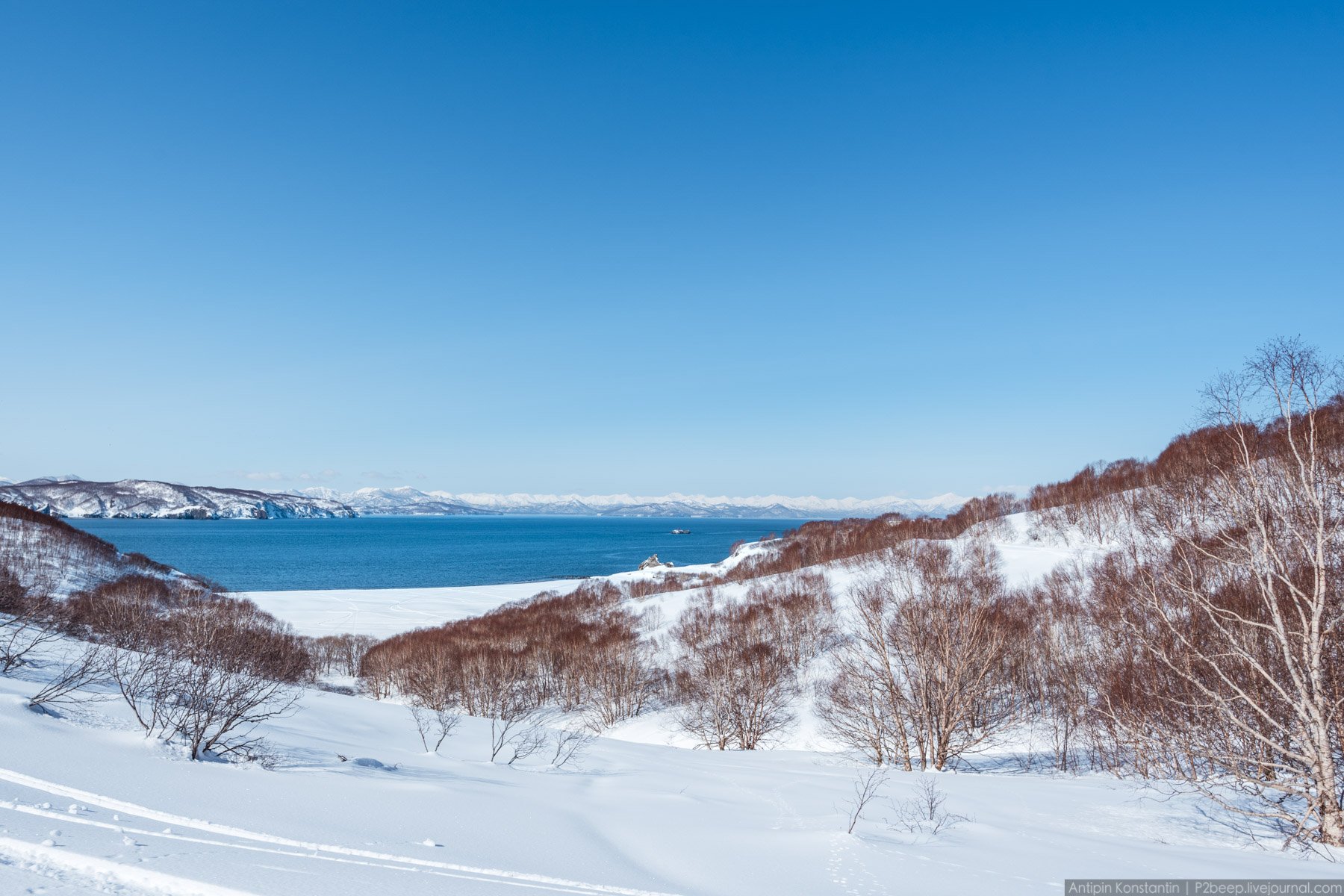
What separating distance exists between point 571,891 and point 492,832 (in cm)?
230

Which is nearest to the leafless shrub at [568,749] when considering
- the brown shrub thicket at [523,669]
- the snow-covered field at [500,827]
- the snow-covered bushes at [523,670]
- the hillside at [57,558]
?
the snow-covered field at [500,827]

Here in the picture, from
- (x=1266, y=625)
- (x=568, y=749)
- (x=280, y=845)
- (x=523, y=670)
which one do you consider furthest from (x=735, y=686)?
(x=280, y=845)

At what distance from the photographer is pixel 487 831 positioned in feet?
25.9

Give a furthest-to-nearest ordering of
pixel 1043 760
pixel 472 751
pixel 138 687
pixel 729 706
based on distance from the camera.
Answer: pixel 729 706
pixel 1043 760
pixel 472 751
pixel 138 687

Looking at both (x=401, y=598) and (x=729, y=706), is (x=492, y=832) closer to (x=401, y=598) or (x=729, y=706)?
(x=729, y=706)

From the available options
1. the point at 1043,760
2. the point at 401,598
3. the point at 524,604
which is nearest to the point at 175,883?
the point at 1043,760

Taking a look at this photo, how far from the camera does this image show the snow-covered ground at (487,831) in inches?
214

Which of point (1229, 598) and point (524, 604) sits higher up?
point (1229, 598)

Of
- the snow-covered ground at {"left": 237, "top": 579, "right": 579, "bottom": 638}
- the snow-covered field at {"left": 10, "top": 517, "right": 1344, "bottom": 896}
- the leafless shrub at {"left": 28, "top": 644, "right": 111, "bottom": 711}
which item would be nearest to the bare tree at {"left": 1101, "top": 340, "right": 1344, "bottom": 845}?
the snow-covered field at {"left": 10, "top": 517, "right": 1344, "bottom": 896}

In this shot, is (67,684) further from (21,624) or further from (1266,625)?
(1266,625)

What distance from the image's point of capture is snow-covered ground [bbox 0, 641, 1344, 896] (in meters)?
5.43

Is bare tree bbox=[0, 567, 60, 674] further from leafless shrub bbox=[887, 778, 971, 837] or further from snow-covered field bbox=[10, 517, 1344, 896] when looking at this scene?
leafless shrub bbox=[887, 778, 971, 837]

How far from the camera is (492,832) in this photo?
783 cm

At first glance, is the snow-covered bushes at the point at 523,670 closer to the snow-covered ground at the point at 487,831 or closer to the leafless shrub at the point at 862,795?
the leafless shrub at the point at 862,795
